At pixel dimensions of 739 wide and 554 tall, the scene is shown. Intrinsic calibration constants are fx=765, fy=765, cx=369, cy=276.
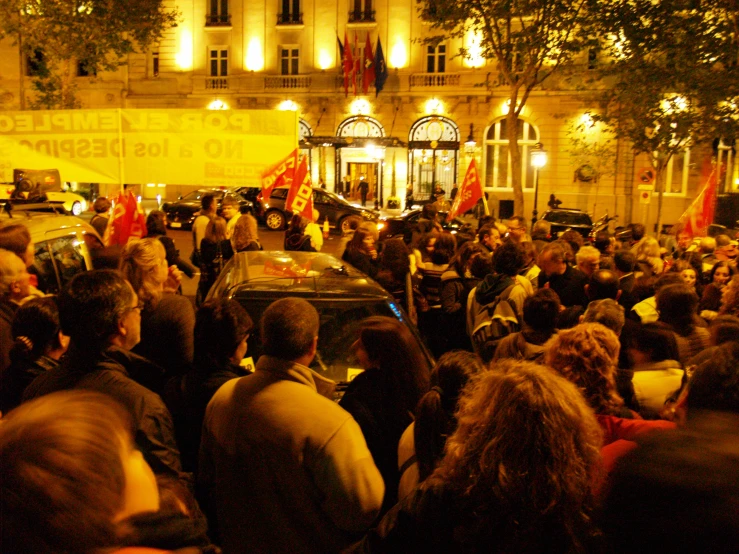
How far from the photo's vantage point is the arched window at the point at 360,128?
38.3 m

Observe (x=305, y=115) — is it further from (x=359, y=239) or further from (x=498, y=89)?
(x=359, y=239)

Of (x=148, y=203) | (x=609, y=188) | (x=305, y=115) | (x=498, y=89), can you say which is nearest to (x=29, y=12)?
(x=148, y=203)

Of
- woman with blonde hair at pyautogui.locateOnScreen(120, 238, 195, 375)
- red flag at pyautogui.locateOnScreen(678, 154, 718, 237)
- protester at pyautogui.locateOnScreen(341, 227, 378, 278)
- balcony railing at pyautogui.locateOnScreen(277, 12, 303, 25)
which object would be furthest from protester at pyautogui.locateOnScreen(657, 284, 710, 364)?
balcony railing at pyautogui.locateOnScreen(277, 12, 303, 25)

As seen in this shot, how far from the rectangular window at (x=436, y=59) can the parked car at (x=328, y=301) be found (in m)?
34.1

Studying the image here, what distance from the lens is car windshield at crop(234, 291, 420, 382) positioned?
458cm

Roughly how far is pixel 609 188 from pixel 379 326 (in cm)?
3481

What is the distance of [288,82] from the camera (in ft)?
127

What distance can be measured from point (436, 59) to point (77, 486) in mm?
38117

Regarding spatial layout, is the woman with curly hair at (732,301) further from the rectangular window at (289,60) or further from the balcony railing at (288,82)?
the rectangular window at (289,60)

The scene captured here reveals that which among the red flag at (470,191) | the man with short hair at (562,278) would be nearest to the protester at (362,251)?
the man with short hair at (562,278)

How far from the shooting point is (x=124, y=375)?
9.89 feet

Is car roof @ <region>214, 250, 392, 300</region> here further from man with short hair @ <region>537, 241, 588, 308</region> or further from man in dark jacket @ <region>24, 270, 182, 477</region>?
man with short hair @ <region>537, 241, 588, 308</region>

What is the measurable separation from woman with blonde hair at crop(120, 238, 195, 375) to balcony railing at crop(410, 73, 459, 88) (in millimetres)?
33933

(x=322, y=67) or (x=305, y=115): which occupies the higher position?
(x=322, y=67)
